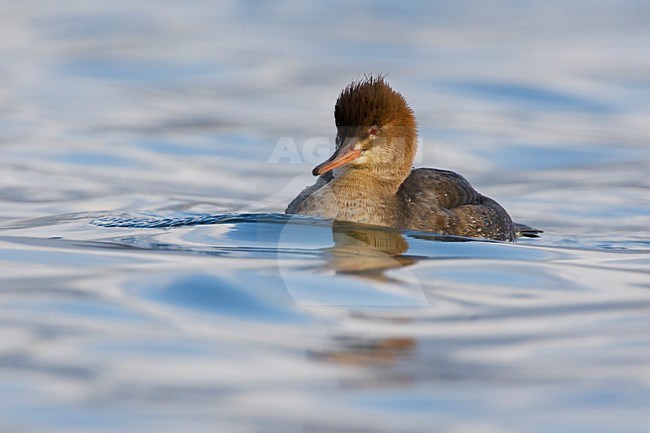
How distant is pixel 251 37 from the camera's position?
51.4 ft

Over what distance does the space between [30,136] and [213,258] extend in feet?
17.8

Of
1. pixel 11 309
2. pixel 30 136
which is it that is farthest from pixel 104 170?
pixel 11 309

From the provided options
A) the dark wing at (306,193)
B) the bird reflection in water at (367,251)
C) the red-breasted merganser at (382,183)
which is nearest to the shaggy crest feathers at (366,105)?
the red-breasted merganser at (382,183)

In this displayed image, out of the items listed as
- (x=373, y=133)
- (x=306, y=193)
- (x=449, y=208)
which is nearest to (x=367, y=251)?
(x=373, y=133)

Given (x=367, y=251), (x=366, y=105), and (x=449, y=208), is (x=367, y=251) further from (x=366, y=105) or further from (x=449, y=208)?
(x=449, y=208)

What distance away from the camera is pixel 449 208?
9.01 m

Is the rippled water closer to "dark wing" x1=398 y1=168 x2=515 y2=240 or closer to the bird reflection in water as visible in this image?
the bird reflection in water

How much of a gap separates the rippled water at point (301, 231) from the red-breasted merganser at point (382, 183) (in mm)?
269

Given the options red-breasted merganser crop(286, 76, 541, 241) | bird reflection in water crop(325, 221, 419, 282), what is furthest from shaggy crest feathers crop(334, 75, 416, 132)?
bird reflection in water crop(325, 221, 419, 282)

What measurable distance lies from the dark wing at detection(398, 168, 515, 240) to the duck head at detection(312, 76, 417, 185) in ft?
0.61

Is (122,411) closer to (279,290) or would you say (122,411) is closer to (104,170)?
(279,290)

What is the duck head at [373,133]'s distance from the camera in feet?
27.8

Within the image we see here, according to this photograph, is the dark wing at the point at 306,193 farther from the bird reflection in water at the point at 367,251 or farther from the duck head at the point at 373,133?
the bird reflection in water at the point at 367,251

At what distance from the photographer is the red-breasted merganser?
8516mm
